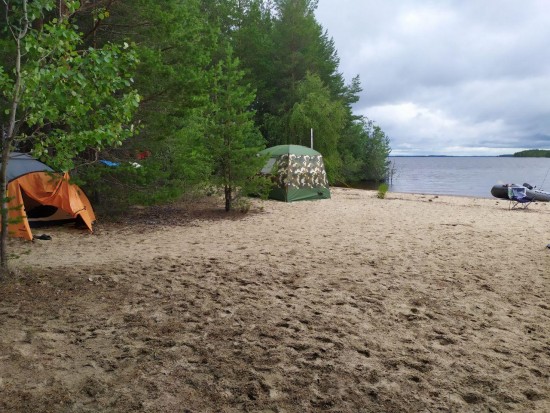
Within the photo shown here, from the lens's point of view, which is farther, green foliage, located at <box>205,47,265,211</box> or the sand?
green foliage, located at <box>205,47,265,211</box>

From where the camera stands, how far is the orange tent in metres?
7.75

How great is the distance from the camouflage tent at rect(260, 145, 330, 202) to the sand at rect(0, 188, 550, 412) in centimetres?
772

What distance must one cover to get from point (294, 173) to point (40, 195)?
9165mm

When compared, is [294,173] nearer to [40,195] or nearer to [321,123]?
[40,195]

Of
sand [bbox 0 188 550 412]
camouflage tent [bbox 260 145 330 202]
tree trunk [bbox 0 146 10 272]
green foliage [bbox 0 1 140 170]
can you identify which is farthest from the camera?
camouflage tent [bbox 260 145 330 202]

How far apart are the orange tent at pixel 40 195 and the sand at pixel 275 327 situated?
3.21ft

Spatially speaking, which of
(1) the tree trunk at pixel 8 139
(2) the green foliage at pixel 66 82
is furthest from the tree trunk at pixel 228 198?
(1) the tree trunk at pixel 8 139

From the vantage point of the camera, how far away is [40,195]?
8.26 metres

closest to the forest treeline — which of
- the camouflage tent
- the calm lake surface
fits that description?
the camouflage tent

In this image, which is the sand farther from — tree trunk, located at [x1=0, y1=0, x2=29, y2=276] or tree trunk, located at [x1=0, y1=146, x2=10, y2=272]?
tree trunk, located at [x1=0, y1=0, x2=29, y2=276]

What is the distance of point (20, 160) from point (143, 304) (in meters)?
5.77

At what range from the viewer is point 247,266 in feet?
19.6

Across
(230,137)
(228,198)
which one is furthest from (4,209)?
(228,198)

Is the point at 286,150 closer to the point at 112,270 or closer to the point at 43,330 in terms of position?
the point at 112,270
